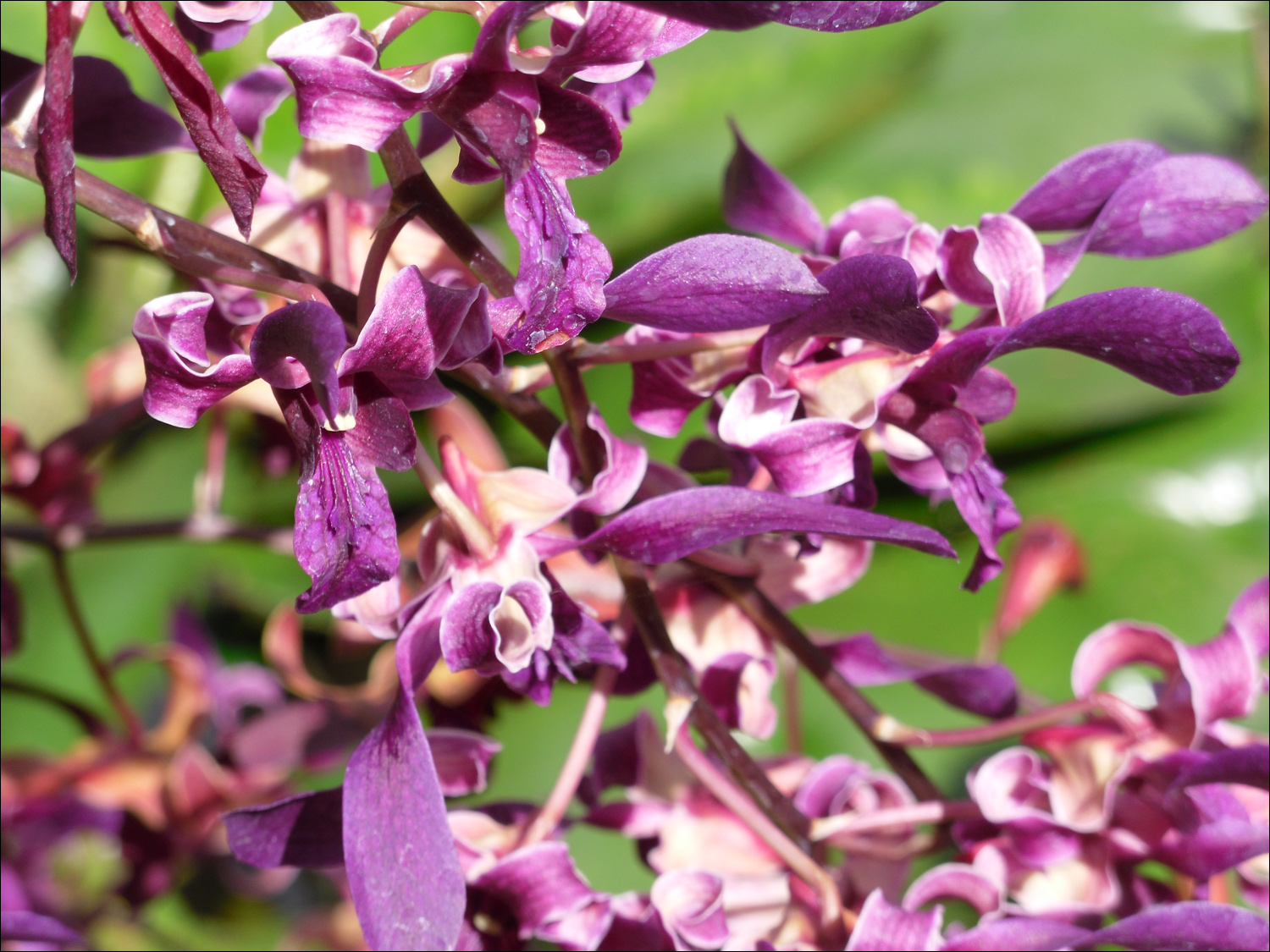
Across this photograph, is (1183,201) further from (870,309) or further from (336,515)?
(336,515)

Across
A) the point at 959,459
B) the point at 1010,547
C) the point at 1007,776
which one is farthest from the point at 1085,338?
the point at 1010,547

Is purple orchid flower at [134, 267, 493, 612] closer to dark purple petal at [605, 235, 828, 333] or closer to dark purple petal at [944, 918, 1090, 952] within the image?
dark purple petal at [605, 235, 828, 333]

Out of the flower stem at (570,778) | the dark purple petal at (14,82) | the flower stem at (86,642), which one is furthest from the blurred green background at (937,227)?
the dark purple petal at (14,82)

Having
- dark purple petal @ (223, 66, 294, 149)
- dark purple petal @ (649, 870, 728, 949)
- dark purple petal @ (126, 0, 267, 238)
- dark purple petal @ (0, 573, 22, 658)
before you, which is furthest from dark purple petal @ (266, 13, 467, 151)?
dark purple petal @ (0, 573, 22, 658)

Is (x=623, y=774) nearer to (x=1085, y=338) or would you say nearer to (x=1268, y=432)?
(x=1085, y=338)

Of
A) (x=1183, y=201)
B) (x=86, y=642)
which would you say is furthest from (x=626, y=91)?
(x=86, y=642)

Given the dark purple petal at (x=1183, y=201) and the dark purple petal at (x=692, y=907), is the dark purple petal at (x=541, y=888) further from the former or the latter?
the dark purple petal at (x=1183, y=201)
